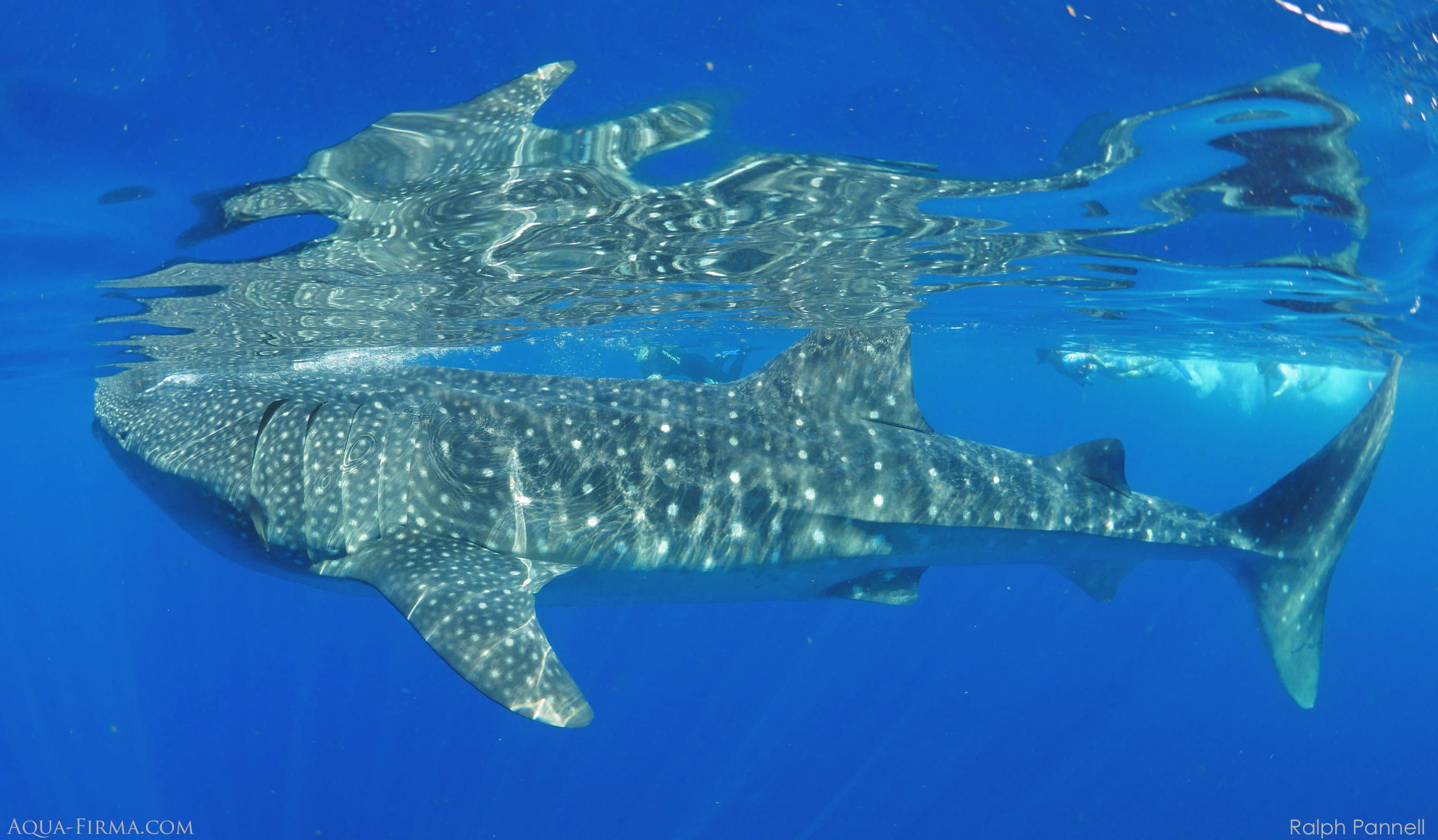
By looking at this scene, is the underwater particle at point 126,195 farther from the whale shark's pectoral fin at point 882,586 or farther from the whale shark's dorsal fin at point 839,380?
the whale shark's pectoral fin at point 882,586

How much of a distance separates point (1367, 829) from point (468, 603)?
26683 mm

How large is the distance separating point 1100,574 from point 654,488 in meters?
4.84

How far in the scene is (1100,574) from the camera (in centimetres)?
777

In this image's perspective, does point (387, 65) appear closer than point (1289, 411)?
Yes

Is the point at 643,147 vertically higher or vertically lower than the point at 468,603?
higher

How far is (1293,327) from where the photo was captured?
17.9m

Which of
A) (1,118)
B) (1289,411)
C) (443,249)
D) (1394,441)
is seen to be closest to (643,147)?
(443,249)

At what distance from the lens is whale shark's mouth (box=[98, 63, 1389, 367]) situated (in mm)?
6281

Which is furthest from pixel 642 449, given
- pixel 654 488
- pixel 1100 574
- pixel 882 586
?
pixel 1100 574

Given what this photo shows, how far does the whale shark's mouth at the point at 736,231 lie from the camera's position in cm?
628

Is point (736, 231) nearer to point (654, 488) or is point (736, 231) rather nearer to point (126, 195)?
point (654, 488)

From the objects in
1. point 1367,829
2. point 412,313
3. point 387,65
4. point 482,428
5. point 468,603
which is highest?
point 412,313

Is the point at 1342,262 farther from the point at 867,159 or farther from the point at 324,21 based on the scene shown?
the point at 324,21

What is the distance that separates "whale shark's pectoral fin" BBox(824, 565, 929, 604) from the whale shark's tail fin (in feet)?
11.4
